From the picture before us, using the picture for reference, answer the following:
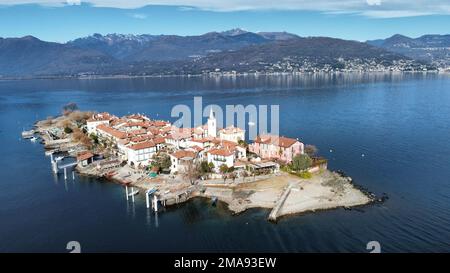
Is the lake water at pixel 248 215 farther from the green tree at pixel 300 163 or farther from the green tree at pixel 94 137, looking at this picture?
the green tree at pixel 94 137

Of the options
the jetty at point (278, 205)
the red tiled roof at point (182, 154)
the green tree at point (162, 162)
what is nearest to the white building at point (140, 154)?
the green tree at point (162, 162)

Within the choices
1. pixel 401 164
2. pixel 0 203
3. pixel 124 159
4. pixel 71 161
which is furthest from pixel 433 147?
pixel 0 203

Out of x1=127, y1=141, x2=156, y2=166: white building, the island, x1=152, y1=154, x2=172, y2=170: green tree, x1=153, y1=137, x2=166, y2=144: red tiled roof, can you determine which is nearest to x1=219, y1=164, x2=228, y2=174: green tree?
the island

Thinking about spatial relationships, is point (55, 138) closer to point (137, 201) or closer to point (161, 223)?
point (137, 201)

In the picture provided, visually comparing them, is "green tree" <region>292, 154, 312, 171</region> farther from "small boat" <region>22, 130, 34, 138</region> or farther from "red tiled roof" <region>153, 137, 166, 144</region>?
"small boat" <region>22, 130, 34, 138</region>

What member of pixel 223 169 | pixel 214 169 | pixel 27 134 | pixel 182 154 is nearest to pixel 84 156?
pixel 182 154

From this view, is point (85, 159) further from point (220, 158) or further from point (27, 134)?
point (27, 134)
